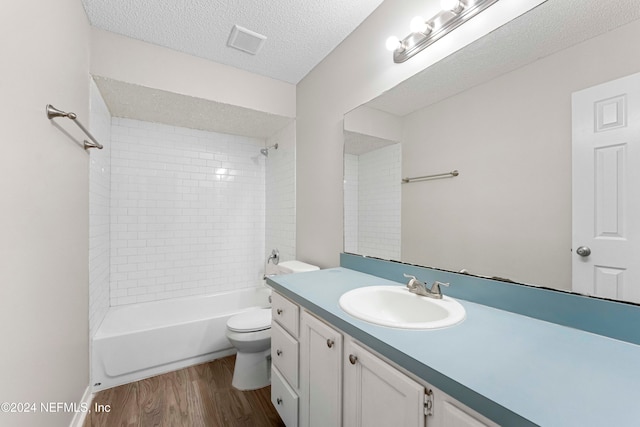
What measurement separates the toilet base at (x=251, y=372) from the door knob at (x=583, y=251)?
1937 mm

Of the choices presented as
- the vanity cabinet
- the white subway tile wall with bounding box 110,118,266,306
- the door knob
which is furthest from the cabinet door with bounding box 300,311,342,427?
the white subway tile wall with bounding box 110,118,266,306

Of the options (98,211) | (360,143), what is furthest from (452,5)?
(98,211)

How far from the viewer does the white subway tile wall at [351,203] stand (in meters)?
1.80

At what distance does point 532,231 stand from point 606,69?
21.1 inches

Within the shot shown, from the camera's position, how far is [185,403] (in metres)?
Answer: 1.75

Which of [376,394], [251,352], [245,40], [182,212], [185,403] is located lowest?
[185,403]

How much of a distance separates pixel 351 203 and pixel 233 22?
1.44m

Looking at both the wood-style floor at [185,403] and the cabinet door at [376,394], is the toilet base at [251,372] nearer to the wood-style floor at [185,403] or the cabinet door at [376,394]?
the wood-style floor at [185,403]

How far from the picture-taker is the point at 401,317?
1202 mm

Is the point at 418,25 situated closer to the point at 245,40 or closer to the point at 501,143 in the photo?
the point at 501,143


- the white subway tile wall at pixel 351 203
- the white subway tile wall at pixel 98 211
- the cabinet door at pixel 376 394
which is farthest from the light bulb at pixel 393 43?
the white subway tile wall at pixel 98 211

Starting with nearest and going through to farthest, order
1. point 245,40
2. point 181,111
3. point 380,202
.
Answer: point 380,202 → point 245,40 → point 181,111

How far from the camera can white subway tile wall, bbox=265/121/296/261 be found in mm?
2635

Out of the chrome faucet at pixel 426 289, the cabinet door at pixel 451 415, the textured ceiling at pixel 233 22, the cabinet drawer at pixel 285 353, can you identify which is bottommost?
the cabinet drawer at pixel 285 353
